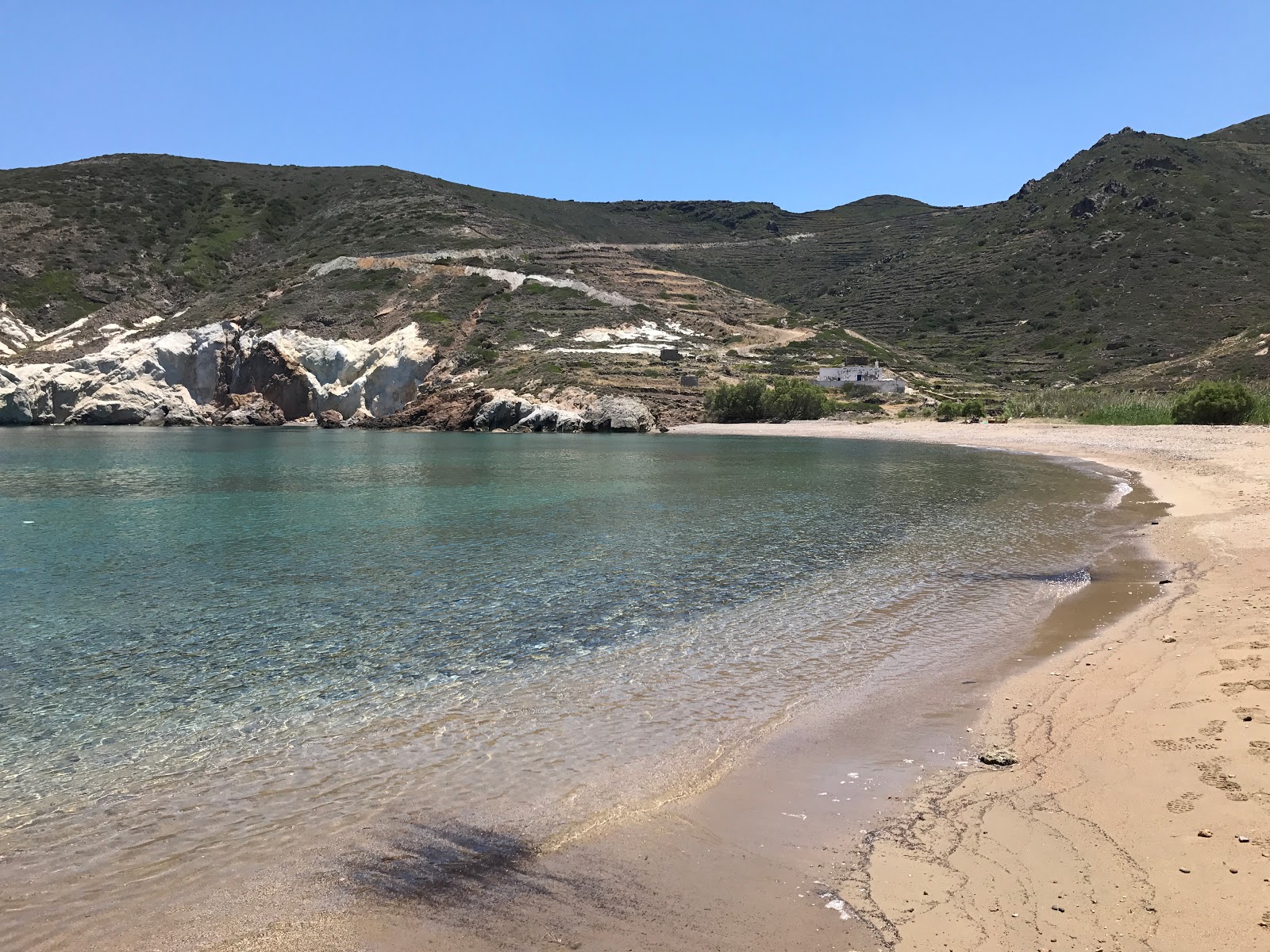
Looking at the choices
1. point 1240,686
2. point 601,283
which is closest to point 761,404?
point 601,283

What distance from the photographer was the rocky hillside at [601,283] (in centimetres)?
9094

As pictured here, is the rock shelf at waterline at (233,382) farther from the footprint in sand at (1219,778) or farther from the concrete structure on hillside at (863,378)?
the footprint in sand at (1219,778)

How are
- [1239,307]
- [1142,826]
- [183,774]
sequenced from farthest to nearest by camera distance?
[1239,307] → [183,774] → [1142,826]

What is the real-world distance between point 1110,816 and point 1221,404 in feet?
178

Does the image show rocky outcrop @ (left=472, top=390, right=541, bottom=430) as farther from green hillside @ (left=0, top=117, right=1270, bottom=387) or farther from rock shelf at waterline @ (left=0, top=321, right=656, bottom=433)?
rock shelf at waterline @ (left=0, top=321, right=656, bottom=433)

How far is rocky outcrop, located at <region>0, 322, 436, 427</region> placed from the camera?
8456 centimetres

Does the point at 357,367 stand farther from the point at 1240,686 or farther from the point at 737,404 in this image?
the point at 1240,686

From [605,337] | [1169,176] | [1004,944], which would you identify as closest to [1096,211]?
[1169,176]

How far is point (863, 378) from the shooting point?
87.5 metres

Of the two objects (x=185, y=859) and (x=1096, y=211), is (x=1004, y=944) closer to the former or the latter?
(x=185, y=859)

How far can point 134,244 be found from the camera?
124062 millimetres

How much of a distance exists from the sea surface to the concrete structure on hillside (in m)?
59.0

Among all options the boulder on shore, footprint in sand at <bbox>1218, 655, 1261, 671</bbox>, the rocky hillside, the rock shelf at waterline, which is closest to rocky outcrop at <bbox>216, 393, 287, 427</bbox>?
the rock shelf at waterline

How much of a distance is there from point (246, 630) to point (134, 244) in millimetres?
137437
